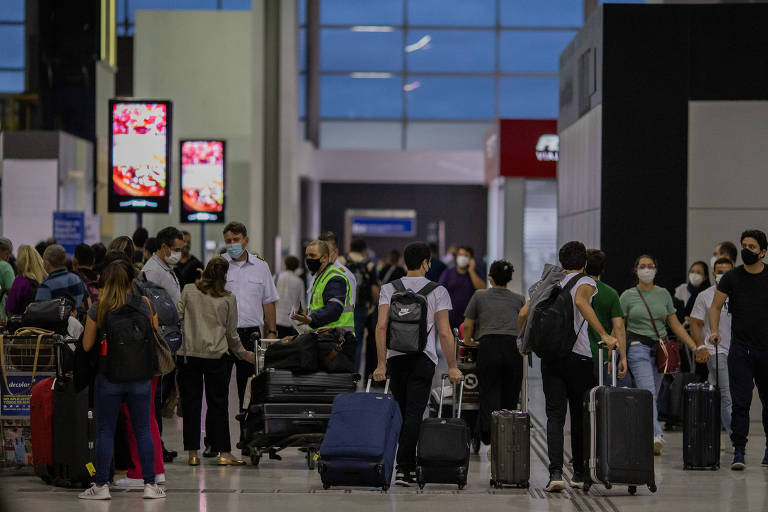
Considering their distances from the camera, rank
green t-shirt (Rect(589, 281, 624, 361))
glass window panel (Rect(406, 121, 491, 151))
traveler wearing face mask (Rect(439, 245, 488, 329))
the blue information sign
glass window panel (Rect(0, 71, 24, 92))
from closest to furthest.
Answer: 1. green t-shirt (Rect(589, 281, 624, 361))
2. traveler wearing face mask (Rect(439, 245, 488, 329))
3. the blue information sign
4. glass window panel (Rect(406, 121, 491, 151))
5. glass window panel (Rect(0, 71, 24, 92))

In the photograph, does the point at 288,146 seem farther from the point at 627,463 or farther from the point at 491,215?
the point at 627,463

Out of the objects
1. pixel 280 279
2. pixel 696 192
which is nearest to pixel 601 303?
pixel 696 192

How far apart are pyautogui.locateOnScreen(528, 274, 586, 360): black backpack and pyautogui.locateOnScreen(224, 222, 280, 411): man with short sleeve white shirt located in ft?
7.43

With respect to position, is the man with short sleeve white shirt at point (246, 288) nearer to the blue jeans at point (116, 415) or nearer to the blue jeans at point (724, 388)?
the blue jeans at point (116, 415)

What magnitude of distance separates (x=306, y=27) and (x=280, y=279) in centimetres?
2281

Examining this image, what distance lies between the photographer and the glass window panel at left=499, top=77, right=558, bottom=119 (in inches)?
1374

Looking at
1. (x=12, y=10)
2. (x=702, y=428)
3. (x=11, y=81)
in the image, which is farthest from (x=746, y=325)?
(x=11, y=81)

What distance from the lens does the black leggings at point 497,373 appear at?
8.55 meters

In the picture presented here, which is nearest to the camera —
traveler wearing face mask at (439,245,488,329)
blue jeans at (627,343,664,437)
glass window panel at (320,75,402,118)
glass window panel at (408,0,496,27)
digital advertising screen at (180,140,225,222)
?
blue jeans at (627,343,664,437)

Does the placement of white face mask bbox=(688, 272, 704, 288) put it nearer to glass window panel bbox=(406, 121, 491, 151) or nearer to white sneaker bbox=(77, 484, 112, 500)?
white sneaker bbox=(77, 484, 112, 500)

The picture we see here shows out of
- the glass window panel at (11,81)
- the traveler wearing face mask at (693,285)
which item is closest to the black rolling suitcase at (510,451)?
the traveler wearing face mask at (693,285)

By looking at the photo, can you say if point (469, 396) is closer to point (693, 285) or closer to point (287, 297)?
point (693, 285)

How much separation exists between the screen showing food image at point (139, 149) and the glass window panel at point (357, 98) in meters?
20.4

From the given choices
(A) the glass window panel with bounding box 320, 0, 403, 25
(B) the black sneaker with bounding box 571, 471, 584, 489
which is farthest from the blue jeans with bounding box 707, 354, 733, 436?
(A) the glass window panel with bounding box 320, 0, 403, 25
